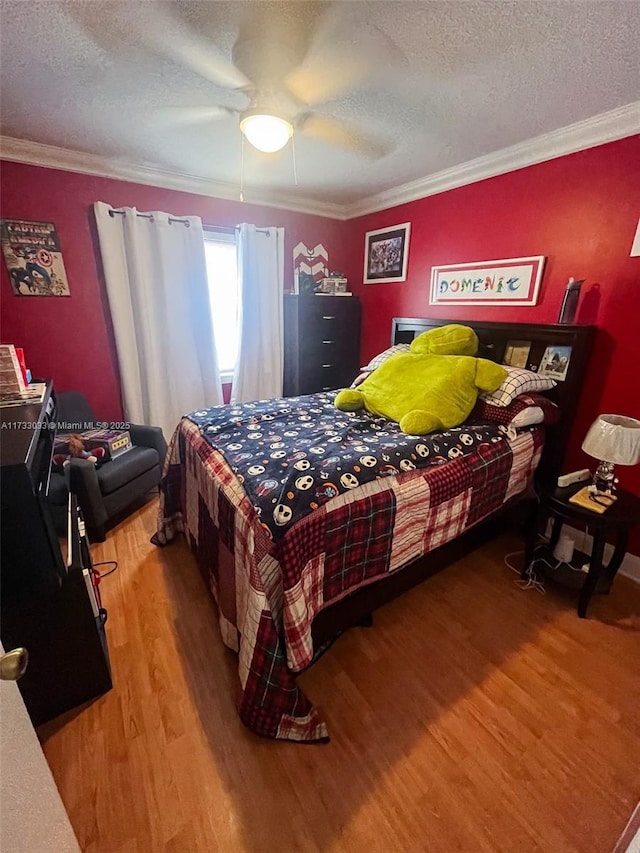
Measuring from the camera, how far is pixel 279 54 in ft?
4.28

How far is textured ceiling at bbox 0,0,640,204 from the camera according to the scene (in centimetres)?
120

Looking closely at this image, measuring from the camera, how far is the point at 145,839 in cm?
101

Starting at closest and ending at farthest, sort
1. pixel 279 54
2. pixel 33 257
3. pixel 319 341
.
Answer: pixel 279 54
pixel 33 257
pixel 319 341

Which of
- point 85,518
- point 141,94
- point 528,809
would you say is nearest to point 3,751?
point 528,809

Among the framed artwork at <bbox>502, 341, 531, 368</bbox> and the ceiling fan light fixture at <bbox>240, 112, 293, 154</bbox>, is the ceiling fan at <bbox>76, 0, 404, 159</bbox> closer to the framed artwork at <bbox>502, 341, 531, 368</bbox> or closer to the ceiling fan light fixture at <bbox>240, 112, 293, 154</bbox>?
the ceiling fan light fixture at <bbox>240, 112, 293, 154</bbox>

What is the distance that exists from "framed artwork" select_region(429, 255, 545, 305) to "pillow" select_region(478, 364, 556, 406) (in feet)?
2.00

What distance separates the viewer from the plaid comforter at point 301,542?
1184mm

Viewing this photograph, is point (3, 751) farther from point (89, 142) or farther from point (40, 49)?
point (89, 142)

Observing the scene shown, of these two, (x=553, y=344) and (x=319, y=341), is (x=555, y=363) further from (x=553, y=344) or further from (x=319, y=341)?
(x=319, y=341)

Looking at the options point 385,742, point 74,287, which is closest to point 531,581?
point 385,742

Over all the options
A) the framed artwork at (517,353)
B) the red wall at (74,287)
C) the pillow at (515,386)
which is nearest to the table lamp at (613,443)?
the pillow at (515,386)

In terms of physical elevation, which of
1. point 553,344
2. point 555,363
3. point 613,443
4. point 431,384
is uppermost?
point 553,344

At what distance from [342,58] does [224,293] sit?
218 centimetres

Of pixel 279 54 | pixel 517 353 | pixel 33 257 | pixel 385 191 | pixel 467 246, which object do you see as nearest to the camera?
pixel 279 54
